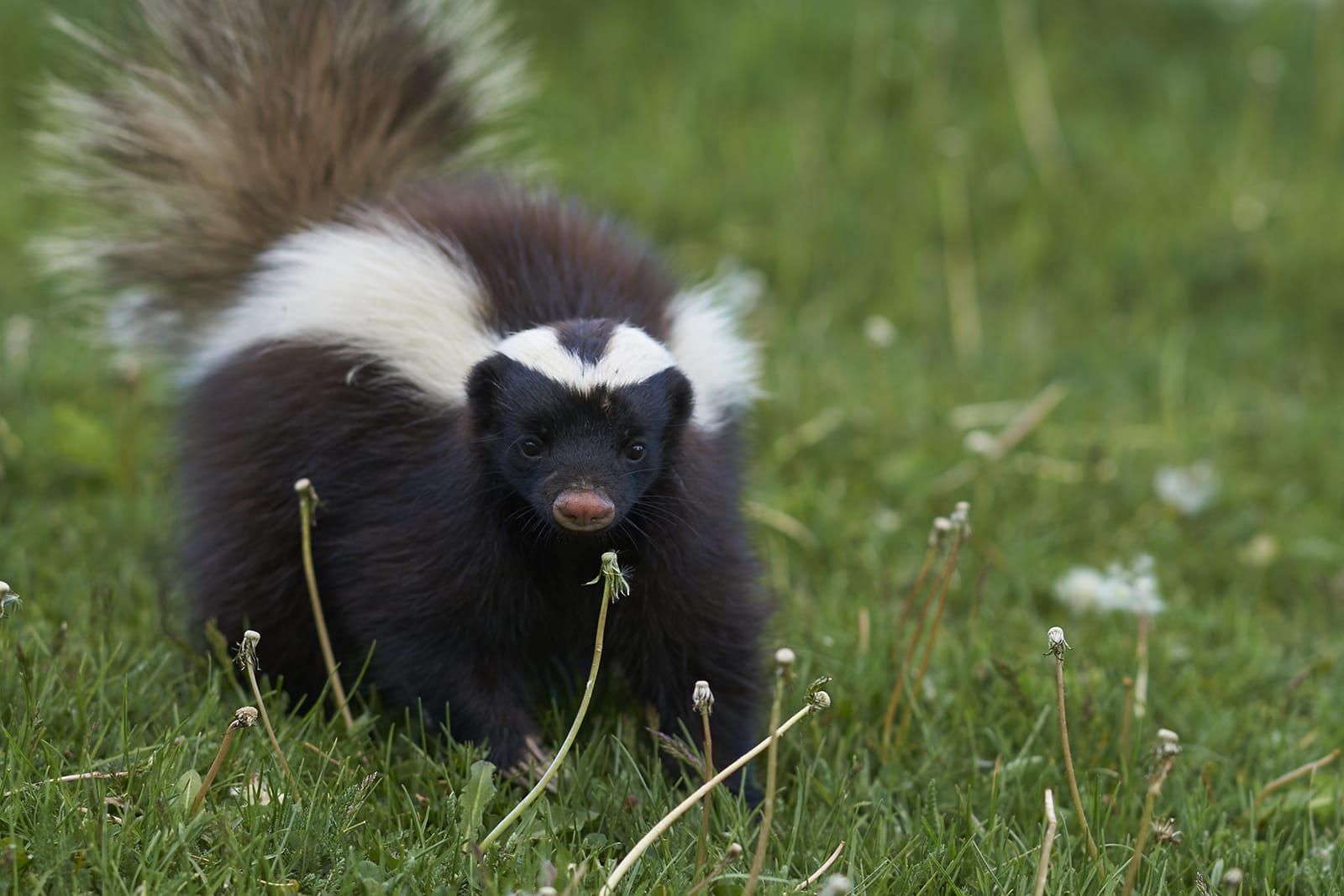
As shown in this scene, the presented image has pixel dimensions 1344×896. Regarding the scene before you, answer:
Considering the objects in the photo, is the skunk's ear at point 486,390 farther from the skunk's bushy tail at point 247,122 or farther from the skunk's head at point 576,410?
the skunk's bushy tail at point 247,122

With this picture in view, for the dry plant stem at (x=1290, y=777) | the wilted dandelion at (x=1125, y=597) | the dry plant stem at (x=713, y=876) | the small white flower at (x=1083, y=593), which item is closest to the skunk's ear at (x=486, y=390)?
the dry plant stem at (x=713, y=876)

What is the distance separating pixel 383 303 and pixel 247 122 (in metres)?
1.04

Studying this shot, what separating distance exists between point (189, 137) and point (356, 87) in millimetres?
Answer: 509

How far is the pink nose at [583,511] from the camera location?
2998 millimetres

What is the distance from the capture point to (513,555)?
3.44 metres

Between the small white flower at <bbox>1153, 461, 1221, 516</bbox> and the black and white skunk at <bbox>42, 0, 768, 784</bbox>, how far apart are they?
2016mm

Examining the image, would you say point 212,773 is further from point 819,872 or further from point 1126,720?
point 1126,720

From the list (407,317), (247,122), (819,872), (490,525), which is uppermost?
(247,122)

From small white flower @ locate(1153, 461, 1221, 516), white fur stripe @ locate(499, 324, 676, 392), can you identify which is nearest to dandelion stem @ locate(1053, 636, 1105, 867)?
white fur stripe @ locate(499, 324, 676, 392)

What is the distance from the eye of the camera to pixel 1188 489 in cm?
553

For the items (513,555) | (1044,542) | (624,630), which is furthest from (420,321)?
(1044,542)

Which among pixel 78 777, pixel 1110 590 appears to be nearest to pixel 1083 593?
pixel 1110 590

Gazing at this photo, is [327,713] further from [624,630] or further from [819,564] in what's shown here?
[819,564]

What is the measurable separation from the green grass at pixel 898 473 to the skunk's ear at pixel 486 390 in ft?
2.41
